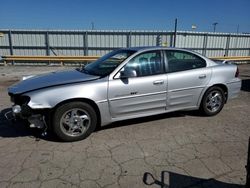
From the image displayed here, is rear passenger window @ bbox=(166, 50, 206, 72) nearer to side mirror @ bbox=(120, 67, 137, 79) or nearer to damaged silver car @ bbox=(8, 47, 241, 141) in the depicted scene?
damaged silver car @ bbox=(8, 47, 241, 141)

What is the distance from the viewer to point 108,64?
179 inches

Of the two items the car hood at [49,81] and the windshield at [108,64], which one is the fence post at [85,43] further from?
the car hood at [49,81]

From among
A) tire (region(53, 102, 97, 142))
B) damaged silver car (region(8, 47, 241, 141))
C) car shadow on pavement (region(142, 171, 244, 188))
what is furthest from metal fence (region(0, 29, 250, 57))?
car shadow on pavement (region(142, 171, 244, 188))

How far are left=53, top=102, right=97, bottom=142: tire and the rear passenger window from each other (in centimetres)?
175

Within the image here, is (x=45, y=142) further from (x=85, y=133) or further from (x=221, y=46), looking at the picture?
(x=221, y=46)

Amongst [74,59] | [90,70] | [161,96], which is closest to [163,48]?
[161,96]

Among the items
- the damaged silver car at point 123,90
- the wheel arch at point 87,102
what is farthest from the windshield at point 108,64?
the wheel arch at point 87,102

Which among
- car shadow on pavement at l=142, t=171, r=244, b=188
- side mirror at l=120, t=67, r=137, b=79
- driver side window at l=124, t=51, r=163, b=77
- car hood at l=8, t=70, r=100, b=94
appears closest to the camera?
car shadow on pavement at l=142, t=171, r=244, b=188

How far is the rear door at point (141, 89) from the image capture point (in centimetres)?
404

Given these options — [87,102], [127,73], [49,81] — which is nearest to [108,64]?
[127,73]

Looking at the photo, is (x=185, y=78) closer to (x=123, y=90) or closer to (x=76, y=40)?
(x=123, y=90)

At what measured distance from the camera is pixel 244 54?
19.1m

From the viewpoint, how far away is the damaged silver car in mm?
3711

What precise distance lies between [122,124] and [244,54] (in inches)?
701
